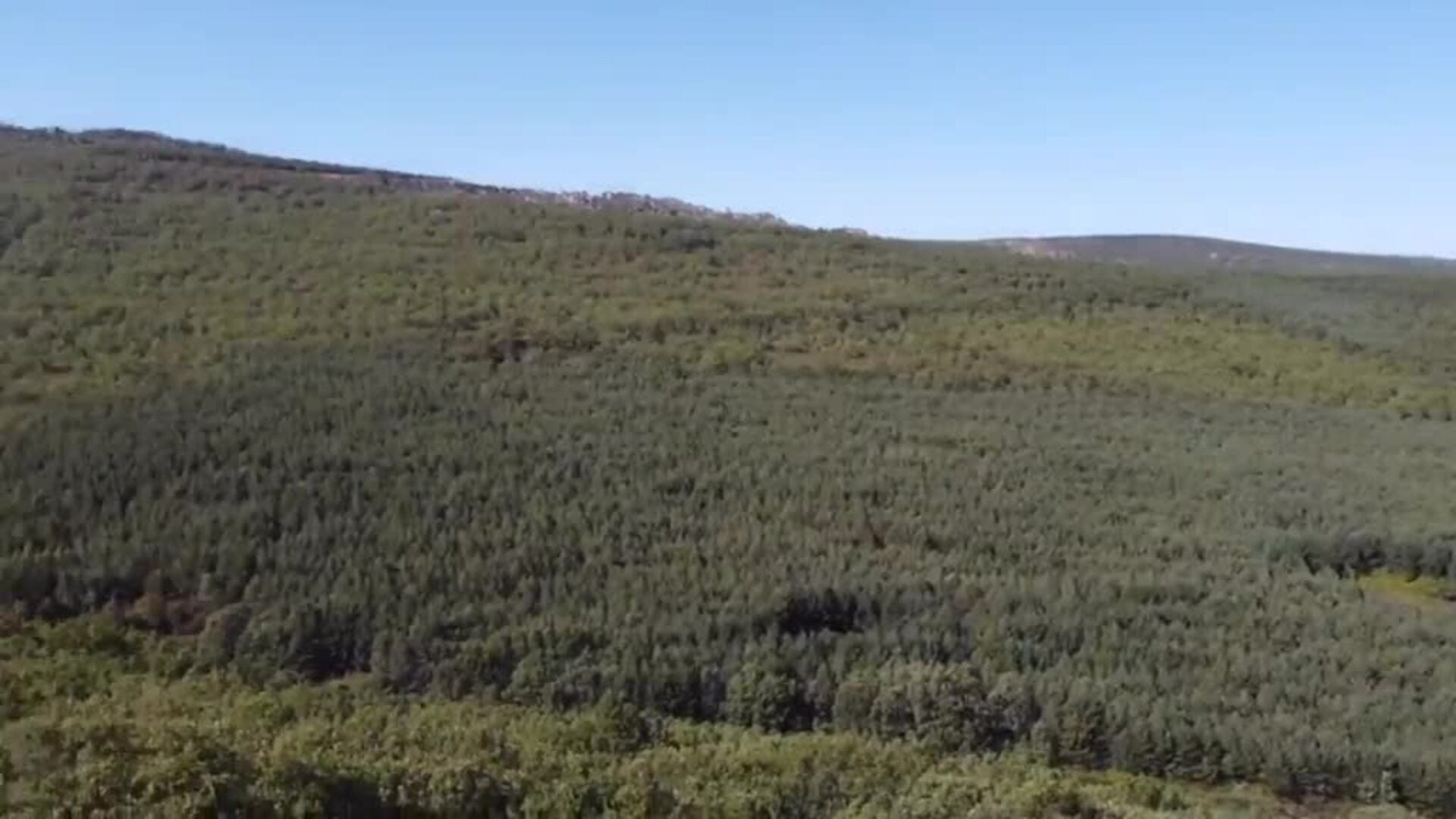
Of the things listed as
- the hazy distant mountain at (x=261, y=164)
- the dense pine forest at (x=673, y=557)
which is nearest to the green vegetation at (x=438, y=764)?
the dense pine forest at (x=673, y=557)

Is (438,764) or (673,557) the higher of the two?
(438,764)

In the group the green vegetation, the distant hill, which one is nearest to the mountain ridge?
the distant hill

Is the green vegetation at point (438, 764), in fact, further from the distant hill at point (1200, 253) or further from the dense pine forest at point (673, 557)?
the distant hill at point (1200, 253)

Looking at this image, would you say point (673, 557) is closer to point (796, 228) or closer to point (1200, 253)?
point (796, 228)

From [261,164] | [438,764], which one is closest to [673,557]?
[438,764]

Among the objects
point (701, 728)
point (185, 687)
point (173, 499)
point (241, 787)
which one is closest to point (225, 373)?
point (173, 499)

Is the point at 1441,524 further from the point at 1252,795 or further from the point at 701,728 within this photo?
the point at 701,728

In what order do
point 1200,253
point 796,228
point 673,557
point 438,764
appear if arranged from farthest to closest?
point 1200,253, point 796,228, point 673,557, point 438,764

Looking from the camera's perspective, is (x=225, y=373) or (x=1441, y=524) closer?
(x=1441, y=524)
